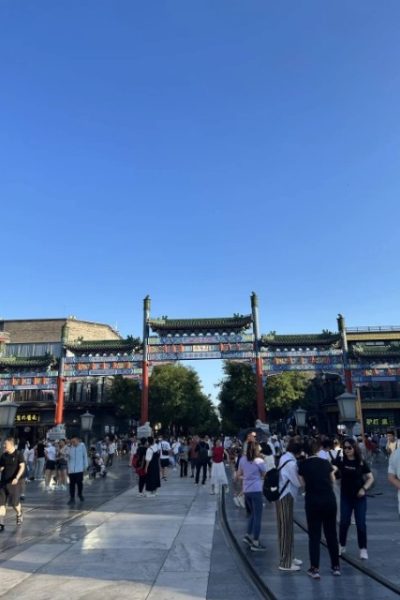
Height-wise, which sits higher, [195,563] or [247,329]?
[247,329]

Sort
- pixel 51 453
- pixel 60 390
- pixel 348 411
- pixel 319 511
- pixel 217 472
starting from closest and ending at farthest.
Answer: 1. pixel 319 511
2. pixel 217 472
3. pixel 51 453
4. pixel 348 411
5. pixel 60 390

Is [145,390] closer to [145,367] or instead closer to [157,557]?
[145,367]

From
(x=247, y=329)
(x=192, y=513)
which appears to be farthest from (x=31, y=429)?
(x=192, y=513)

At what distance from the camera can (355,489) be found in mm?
6004

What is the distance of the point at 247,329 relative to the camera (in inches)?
1400

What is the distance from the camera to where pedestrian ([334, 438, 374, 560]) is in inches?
232

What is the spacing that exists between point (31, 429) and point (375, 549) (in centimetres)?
4553

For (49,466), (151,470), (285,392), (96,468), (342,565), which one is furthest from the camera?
(285,392)

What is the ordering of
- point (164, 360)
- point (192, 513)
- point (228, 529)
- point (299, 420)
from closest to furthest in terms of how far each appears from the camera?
point (228, 529) < point (192, 513) < point (299, 420) < point (164, 360)

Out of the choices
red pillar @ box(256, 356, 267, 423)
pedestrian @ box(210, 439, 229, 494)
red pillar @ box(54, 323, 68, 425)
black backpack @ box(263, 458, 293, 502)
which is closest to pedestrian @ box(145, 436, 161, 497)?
pedestrian @ box(210, 439, 229, 494)

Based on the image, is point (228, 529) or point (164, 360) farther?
point (164, 360)

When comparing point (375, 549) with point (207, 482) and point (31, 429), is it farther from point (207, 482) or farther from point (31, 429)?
point (31, 429)

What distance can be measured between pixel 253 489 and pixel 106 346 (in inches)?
1189

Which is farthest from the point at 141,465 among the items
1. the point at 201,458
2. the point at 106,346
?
the point at 106,346
